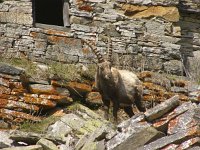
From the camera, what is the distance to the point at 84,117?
1296 cm

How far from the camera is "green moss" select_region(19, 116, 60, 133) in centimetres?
1248

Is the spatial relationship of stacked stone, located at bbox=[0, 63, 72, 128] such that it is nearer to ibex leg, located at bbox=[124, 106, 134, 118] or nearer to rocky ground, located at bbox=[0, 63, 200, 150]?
rocky ground, located at bbox=[0, 63, 200, 150]

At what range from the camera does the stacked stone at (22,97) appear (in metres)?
12.9

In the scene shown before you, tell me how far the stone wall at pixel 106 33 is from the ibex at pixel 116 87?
203 cm

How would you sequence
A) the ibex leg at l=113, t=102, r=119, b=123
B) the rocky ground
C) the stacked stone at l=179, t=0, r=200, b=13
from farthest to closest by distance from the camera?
the stacked stone at l=179, t=0, r=200, b=13
the ibex leg at l=113, t=102, r=119, b=123
the rocky ground

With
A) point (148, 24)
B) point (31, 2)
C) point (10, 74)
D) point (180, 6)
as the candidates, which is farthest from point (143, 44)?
point (10, 74)

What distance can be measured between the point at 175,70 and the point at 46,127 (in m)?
4.52

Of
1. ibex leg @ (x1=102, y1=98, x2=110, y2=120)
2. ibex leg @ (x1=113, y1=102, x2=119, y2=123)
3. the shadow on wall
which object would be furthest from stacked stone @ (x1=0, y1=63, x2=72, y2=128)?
the shadow on wall

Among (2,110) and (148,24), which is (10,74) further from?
(148,24)

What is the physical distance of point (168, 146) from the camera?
9656 millimetres

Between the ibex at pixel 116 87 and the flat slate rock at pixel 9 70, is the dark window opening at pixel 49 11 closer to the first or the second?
the flat slate rock at pixel 9 70

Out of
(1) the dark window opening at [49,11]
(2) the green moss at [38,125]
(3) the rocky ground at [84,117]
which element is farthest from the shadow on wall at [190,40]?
(2) the green moss at [38,125]

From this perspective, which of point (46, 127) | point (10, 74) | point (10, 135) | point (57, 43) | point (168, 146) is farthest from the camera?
point (57, 43)

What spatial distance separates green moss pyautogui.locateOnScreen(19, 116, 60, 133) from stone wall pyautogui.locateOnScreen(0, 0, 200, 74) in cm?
250
